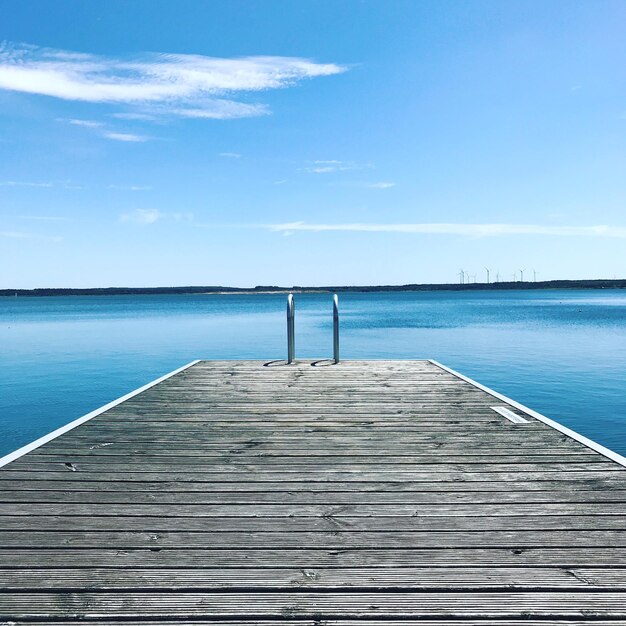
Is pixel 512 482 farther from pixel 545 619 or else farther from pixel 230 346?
pixel 230 346

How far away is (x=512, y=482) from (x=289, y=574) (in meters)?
1.79

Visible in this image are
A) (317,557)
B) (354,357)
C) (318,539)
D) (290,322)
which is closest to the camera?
(317,557)

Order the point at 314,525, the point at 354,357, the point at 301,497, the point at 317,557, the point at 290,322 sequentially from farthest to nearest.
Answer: the point at 354,357 → the point at 290,322 → the point at 301,497 → the point at 314,525 → the point at 317,557

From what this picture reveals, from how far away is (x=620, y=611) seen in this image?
2.31m

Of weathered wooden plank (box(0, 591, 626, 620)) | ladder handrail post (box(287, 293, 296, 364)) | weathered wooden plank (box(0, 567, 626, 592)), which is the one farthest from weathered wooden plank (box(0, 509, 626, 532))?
ladder handrail post (box(287, 293, 296, 364))

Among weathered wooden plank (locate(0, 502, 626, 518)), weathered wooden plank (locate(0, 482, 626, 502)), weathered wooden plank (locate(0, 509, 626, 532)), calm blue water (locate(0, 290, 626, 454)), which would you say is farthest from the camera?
calm blue water (locate(0, 290, 626, 454))

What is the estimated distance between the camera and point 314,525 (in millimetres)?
3068

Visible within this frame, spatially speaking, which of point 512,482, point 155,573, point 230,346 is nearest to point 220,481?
point 155,573

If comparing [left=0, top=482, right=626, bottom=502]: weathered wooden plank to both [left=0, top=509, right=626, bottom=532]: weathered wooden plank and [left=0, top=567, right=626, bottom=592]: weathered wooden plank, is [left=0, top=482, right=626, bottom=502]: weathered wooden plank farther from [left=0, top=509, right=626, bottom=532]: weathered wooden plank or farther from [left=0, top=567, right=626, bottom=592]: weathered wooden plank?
[left=0, top=567, right=626, bottom=592]: weathered wooden plank

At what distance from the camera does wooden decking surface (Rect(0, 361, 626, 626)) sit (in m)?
2.38

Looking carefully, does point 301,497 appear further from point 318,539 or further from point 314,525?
point 318,539

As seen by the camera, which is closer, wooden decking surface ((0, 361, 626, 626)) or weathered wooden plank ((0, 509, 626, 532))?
wooden decking surface ((0, 361, 626, 626))

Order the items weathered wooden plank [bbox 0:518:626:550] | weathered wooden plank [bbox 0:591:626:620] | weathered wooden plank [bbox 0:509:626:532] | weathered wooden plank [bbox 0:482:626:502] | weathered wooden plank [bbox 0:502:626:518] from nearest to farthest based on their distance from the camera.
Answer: weathered wooden plank [bbox 0:591:626:620], weathered wooden plank [bbox 0:518:626:550], weathered wooden plank [bbox 0:509:626:532], weathered wooden plank [bbox 0:502:626:518], weathered wooden plank [bbox 0:482:626:502]

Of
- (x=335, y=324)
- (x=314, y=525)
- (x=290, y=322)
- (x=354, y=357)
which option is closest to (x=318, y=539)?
(x=314, y=525)
